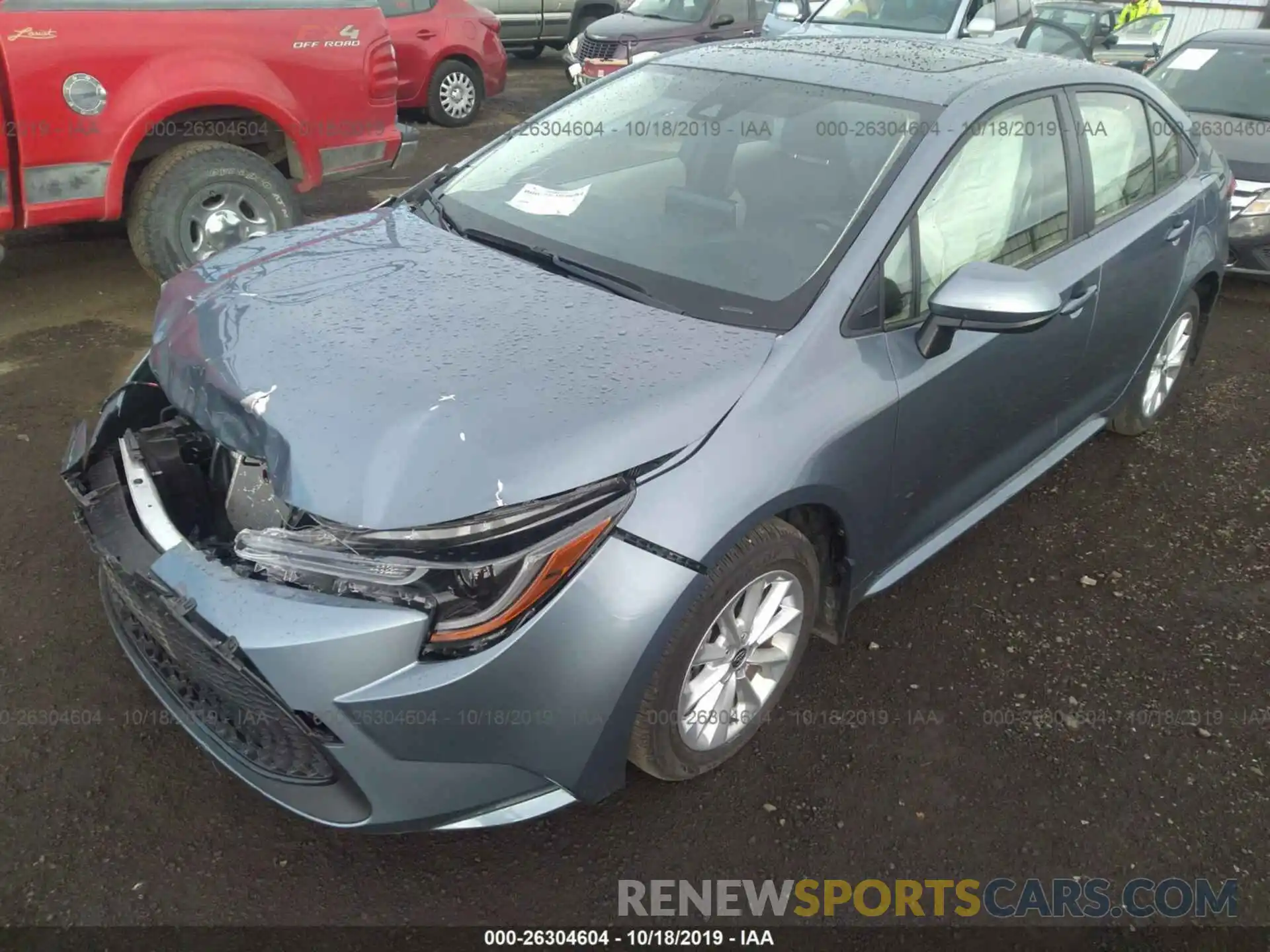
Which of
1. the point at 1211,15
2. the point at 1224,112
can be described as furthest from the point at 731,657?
the point at 1211,15

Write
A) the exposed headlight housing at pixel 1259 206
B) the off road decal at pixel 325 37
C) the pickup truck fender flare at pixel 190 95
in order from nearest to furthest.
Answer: the pickup truck fender flare at pixel 190 95, the off road decal at pixel 325 37, the exposed headlight housing at pixel 1259 206

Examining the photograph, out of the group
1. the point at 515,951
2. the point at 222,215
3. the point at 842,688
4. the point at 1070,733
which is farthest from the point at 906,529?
the point at 222,215

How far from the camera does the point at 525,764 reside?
1962 mm

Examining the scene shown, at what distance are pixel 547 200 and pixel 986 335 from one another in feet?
4.48

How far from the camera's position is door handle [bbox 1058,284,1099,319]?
2.96 meters

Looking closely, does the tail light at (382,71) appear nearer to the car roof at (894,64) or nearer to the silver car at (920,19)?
the car roof at (894,64)

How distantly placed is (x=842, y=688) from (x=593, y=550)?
4.11 ft

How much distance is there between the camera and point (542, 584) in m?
1.86

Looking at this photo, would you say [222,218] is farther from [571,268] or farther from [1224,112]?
[1224,112]

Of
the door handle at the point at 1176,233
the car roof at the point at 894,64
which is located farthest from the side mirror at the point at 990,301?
the door handle at the point at 1176,233

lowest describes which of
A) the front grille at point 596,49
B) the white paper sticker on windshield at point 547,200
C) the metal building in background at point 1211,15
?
the white paper sticker on windshield at point 547,200

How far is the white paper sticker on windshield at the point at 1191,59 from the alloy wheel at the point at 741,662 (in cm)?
677

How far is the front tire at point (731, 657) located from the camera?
210 centimetres

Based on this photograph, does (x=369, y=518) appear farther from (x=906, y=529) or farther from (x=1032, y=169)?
(x=1032, y=169)
